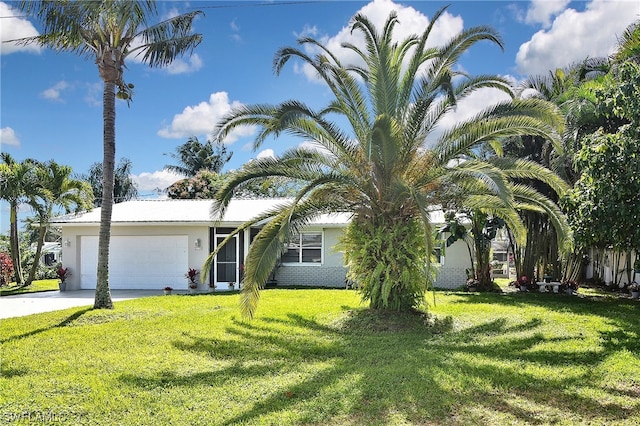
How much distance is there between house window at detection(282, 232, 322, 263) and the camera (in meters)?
19.9

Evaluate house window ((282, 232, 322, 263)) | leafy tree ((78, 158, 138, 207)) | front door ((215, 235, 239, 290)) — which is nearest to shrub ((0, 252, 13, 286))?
front door ((215, 235, 239, 290))

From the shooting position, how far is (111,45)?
11578 mm

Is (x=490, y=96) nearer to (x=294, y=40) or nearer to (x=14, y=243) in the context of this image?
(x=294, y=40)

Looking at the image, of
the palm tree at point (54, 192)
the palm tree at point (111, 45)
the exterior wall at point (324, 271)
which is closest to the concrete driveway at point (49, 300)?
the palm tree at point (111, 45)

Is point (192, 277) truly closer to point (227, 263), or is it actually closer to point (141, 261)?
point (227, 263)

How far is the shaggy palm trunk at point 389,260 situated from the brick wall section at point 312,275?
29.8 feet

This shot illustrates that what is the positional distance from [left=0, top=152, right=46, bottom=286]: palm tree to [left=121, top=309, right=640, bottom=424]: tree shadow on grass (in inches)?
588

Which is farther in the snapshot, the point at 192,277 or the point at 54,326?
the point at 192,277

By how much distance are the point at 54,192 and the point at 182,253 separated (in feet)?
21.8

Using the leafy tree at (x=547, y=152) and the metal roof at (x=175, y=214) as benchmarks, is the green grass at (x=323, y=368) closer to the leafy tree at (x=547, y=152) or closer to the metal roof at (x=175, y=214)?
the leafy tree at (x=547, y=152)

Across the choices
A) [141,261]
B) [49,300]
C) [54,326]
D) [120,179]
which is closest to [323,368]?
[54,326]

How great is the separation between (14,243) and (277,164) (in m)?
17.4

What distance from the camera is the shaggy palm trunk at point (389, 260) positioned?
985 centimetres

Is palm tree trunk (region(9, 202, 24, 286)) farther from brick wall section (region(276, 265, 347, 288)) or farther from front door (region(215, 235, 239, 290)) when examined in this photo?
brick wall section (region(276, 265, 347, 288))
